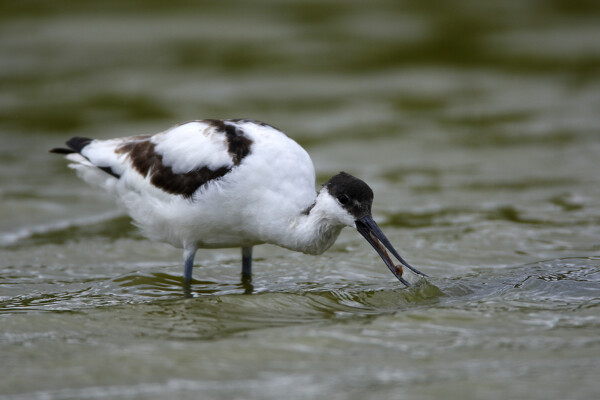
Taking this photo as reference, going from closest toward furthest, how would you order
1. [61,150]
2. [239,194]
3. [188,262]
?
[239,194], [188,262], [61,150]

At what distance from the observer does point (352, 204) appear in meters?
6.78

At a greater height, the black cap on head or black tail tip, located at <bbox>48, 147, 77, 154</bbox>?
black tail tip, located at <bbox>48, 147, 77, 154</bbox>

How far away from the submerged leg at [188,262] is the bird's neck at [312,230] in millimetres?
1103

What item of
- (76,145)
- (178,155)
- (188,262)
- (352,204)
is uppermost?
(76,145)

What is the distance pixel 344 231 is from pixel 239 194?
3.40 metres

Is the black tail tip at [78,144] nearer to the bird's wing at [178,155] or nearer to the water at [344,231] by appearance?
the bird's wing at [178,155]

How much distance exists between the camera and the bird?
6.92 meters

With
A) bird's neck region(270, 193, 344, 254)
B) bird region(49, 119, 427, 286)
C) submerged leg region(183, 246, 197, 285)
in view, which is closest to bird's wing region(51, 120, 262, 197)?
bird region(49, 119, 427, 286)

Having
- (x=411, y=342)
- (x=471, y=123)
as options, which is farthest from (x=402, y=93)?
(x=411, y=342)

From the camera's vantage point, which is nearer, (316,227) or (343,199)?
(343,199)

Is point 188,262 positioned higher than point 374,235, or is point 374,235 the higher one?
point 374,235

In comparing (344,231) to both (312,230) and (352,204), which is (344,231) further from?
(352,204)

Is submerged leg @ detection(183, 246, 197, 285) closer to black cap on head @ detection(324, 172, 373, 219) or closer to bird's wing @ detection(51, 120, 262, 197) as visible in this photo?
bird's wing @ detection(51, 120, 262, 197)

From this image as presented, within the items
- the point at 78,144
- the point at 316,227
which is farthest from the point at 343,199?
the point at 78,144
